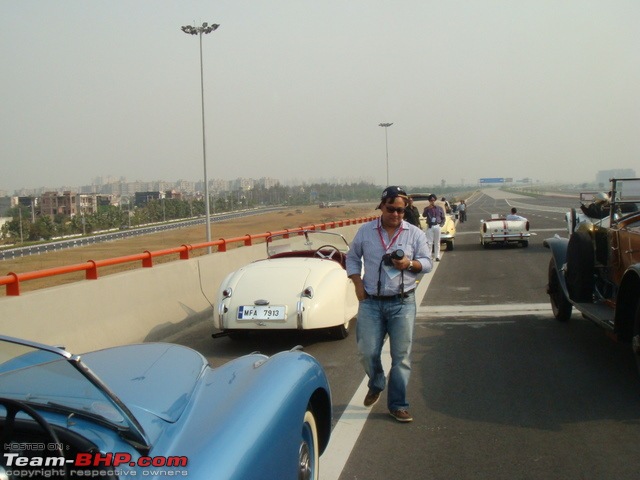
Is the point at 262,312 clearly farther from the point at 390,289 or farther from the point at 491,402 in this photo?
the point at 491,402

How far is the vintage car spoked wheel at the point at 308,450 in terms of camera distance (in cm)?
352

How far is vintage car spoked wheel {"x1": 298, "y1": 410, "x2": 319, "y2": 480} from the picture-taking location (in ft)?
11.5

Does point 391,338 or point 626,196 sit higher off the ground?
point 626,196

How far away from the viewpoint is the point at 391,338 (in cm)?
554

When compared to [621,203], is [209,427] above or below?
below

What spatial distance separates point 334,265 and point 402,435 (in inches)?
161

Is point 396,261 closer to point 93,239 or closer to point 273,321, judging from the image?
point 273,321

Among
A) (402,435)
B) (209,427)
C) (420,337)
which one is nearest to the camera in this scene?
(209,427)

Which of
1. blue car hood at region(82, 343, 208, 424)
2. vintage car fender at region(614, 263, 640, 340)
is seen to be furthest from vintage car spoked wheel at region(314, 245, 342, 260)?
blue car hood at region(82, 343, 208, 424)

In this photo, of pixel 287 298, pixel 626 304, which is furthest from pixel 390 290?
pixel 287 298

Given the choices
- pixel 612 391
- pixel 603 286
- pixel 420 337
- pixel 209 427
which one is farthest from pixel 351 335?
pixel 209 427

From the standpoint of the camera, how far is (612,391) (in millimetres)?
6102

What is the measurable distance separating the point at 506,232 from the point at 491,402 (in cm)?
1772

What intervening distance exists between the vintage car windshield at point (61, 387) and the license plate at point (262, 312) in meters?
5.31
